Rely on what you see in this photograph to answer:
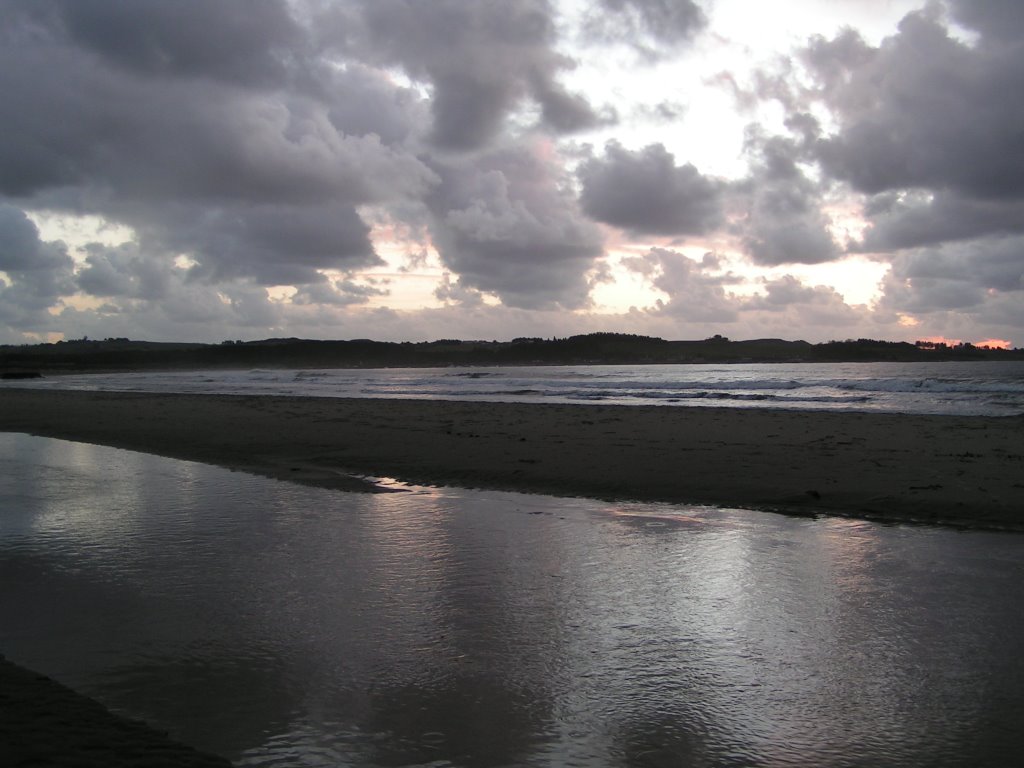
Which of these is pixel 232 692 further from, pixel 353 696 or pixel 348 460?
pixel 348 460

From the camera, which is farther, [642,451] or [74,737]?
[642,451]

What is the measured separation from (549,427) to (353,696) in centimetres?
1531

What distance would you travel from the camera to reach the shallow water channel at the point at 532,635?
3.77 meters

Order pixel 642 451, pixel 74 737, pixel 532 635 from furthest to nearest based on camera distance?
1. pixel 642 451
2. pixel 532 635
3. pixel 74 737

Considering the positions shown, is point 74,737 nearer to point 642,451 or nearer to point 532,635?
point 532,635

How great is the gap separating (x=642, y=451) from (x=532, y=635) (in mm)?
9538

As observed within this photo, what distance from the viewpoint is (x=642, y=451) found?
1434 cm

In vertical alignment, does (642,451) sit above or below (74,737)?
above

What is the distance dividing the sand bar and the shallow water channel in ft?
5.14

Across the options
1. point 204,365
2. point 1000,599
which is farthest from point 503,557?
point 204,365

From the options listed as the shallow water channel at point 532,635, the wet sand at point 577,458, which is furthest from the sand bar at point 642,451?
the shallow water channel at point 532,635

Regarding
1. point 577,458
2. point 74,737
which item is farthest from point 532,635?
point 577,458

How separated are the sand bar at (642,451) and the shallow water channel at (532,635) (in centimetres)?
157

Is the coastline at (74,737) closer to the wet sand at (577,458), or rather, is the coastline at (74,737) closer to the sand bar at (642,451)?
the wet sand at (577,458)
